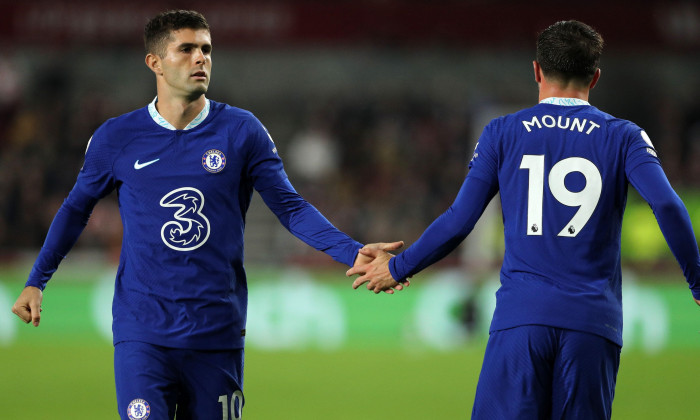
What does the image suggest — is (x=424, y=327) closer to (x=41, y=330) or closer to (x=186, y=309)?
(x=41, y=330)

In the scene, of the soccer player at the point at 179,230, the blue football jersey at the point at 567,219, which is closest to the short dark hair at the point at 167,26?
the soccer player at the point at 179,230

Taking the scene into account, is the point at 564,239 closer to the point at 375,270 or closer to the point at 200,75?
the point at 375,270

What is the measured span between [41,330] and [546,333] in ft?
30.3

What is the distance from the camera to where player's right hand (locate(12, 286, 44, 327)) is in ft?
13.9

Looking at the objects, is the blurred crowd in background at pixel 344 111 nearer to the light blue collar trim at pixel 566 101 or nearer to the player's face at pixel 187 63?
the player's face at pixel 187 63

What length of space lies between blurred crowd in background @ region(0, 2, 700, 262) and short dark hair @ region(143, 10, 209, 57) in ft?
27.9

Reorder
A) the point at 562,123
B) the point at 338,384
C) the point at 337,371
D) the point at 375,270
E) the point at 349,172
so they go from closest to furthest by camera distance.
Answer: the point at 562,123 < the point at 375,270 < the point at 338,384 < the point at 337,371 < the point at 349,172

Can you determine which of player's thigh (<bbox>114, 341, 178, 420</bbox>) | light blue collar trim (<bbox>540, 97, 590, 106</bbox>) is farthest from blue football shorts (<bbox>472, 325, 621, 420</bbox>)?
player's thigh (<bbox>114, 341, 178, 420</bbox>)

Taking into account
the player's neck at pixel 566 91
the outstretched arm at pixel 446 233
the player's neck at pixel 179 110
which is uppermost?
the player's neck at pixel 566 91

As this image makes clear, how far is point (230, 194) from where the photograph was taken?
4.18 m

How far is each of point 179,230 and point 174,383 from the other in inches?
24.7

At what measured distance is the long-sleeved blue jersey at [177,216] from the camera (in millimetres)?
4039

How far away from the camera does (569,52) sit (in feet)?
12.4

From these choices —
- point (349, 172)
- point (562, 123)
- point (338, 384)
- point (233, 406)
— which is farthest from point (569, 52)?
point (349, 172)
